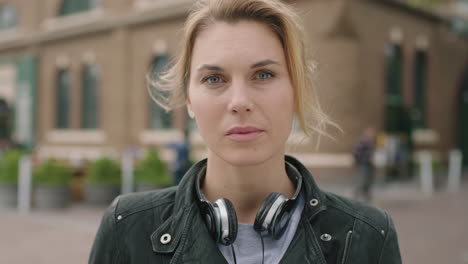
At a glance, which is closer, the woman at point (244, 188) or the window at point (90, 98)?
the woman at point (244, 188)

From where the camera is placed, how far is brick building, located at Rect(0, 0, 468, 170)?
587 inches

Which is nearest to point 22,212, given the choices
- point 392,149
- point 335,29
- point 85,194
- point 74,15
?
point 85,194

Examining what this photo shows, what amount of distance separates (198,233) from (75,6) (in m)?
23.8

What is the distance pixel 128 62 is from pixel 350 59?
9.57m

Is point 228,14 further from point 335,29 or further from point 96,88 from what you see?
point 96,88

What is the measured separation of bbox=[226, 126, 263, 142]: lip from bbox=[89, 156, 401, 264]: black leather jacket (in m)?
0.27

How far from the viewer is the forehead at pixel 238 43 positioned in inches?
60.1

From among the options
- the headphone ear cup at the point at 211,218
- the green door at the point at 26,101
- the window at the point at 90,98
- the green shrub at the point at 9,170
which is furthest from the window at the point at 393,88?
the green door at the point at 26,101

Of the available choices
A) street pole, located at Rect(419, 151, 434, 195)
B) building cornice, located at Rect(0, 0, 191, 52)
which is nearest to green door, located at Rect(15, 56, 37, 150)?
building cornice, located at Rect(0, 0, 191, 52)

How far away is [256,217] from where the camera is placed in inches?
60.1

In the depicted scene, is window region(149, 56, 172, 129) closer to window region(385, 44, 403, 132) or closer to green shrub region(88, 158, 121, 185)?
green shrub region(88, 158, 121, 185)

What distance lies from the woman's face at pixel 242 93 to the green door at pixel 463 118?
21.6 m

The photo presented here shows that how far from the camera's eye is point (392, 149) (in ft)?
50.7

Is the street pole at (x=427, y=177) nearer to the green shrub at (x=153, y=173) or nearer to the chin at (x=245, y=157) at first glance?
the green shrub at (x=153, y=173)
